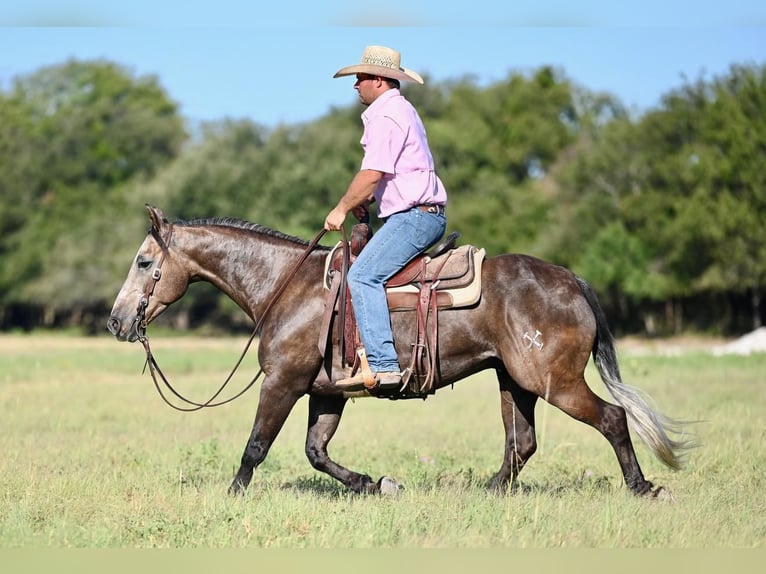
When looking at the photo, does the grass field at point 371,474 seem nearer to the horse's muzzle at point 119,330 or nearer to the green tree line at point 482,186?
the horse's muzzle at point 119,330

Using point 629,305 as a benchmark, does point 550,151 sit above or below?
above

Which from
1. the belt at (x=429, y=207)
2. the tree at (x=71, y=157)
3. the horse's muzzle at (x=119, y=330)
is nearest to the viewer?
the belt at (x=429, y=207)

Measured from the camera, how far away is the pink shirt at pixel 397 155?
25.9 feet

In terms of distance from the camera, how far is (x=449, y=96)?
229 ft

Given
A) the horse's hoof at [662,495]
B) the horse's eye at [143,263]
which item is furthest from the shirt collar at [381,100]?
the horse's hoof at [662,495]

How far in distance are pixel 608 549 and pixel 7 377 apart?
18.1 metres

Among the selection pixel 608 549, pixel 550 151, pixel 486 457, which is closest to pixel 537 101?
pixel 550 151

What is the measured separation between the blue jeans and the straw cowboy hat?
119 centimetres

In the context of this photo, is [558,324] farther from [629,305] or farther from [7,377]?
[629,305]

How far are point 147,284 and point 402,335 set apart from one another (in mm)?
2320

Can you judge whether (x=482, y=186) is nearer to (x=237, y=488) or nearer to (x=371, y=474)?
(x=371, y=474)

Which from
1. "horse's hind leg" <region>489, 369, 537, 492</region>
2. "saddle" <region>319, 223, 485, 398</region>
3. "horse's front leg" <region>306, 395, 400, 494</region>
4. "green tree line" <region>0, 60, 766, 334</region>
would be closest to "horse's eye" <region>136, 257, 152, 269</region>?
"saddle" <region>319, 223, 485, 398</region>

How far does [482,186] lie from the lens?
60.7m

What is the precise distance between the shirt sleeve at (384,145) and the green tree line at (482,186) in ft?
115
